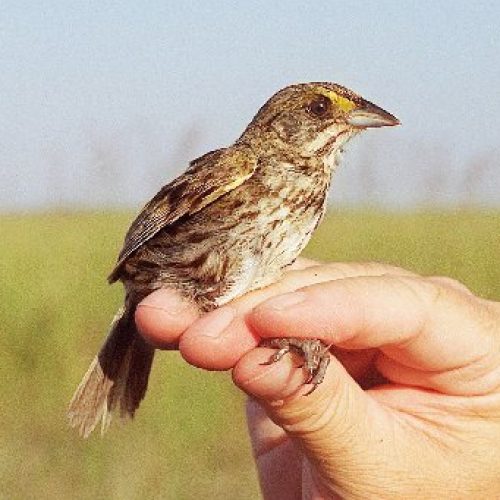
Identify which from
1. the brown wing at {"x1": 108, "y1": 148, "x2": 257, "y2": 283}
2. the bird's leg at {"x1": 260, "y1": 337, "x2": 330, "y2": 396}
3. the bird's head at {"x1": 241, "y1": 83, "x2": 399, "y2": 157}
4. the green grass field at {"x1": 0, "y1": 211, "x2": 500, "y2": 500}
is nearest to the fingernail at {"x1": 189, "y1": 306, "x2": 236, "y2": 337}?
the bird's leg at {"x1": 260, "y1": 337, "x2": 330, "y2": 396}

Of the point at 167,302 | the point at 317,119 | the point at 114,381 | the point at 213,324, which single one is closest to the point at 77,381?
the point at 114,381

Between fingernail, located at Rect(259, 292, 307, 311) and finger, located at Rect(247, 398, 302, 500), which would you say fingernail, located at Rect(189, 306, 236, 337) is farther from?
finger, located at Rect(247, 398, 302, 500)

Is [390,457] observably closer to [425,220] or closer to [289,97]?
[289,97]

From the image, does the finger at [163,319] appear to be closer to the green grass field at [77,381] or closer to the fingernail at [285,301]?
the fingernail at [285,301]

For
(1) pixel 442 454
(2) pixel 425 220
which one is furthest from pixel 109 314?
(1) pixel 442 454

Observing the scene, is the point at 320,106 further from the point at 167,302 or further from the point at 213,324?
the point at 213,324
